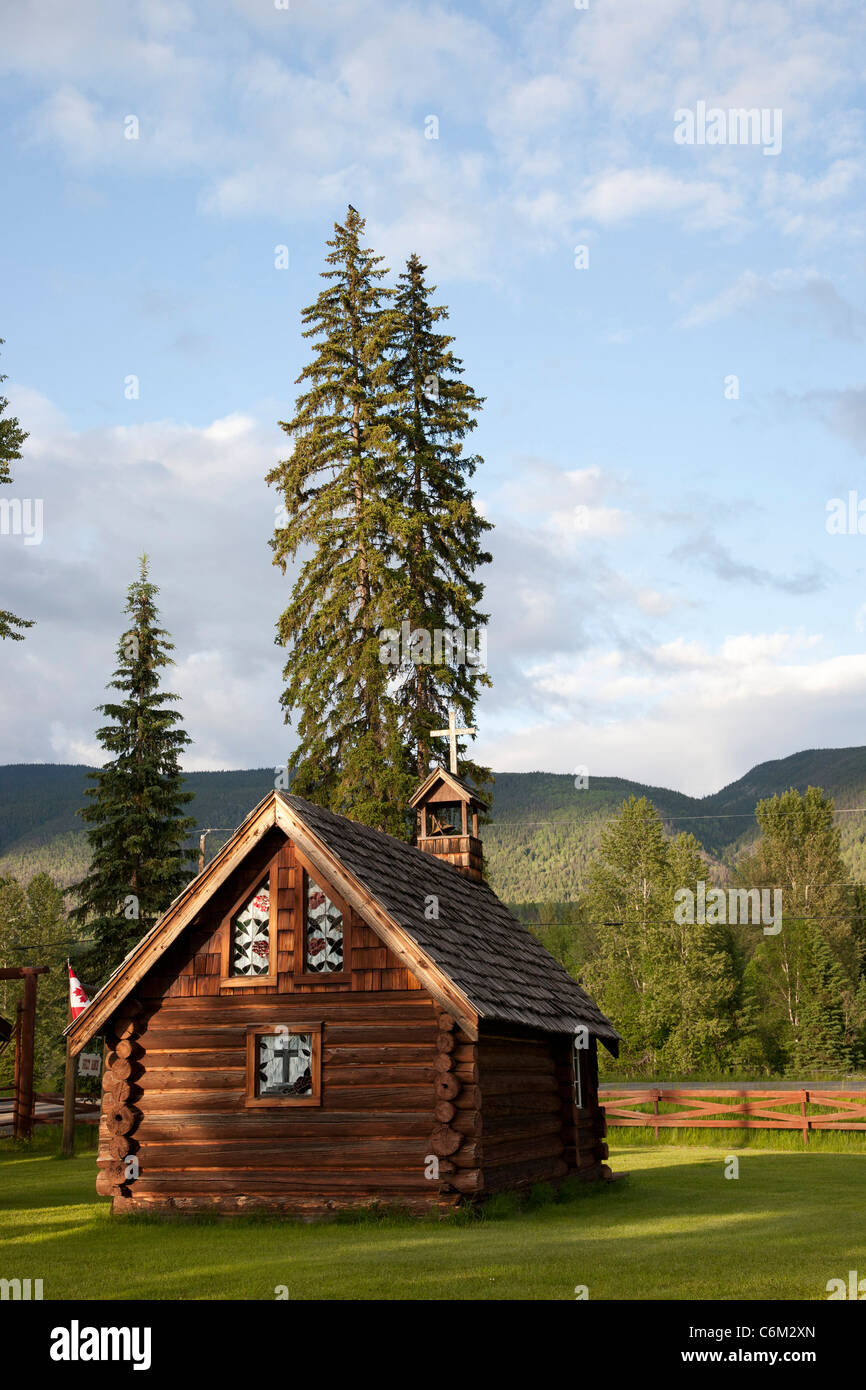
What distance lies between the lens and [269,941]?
60.0 ft

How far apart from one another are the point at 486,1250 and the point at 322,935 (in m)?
5.75

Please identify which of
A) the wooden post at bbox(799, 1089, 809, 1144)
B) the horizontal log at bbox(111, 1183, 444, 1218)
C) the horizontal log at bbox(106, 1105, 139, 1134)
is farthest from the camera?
the wooden post at bbox(799, 1089, 809, 1144)

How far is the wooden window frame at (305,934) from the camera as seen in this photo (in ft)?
58.3

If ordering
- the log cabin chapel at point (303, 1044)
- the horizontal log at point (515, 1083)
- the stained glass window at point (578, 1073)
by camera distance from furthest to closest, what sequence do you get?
the stained glass window at point (578, 1073) → the horizontal log at point (515, 1083) → the log cabin chapel at point (303, 1044)

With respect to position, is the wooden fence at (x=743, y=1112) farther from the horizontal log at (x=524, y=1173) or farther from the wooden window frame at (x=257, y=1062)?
the wooden window frame at (x=257, y=1062)

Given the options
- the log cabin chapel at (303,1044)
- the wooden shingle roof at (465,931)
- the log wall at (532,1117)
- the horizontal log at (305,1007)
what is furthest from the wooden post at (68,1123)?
the log wall at (532,1117)

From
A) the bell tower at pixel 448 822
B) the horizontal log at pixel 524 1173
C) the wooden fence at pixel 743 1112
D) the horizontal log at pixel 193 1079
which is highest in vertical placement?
the bell tower at pixel 448 822

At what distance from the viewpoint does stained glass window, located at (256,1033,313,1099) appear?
17750mm

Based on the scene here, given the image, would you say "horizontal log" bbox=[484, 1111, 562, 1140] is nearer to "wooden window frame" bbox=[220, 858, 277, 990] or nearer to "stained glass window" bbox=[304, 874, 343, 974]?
"stained glass window" bbox=[304, 874, 343, 974]

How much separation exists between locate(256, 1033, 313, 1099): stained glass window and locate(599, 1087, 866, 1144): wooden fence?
1809 cm

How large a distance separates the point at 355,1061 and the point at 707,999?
144 feet

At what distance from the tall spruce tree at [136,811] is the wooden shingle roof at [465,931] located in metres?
17.0

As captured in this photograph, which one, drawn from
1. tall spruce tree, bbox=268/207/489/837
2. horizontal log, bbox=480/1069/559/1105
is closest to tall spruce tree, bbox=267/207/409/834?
tall spruce tree, bbox=268/207/489/837

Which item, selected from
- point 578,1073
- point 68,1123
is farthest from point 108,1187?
point 68,1123
